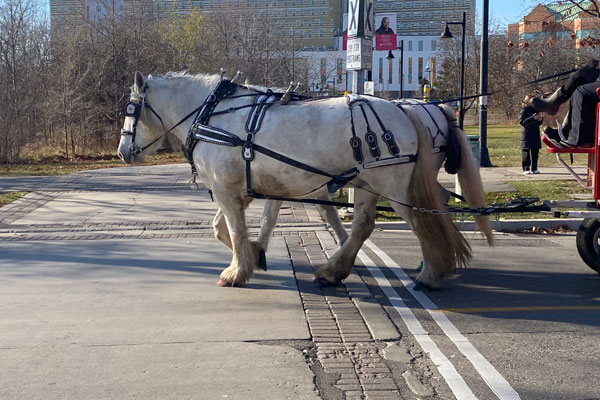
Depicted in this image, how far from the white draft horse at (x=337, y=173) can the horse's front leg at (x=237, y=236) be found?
10 millimetres

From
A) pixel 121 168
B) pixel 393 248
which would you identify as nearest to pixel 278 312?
pixel 393 248

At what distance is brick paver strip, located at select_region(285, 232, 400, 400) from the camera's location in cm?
475

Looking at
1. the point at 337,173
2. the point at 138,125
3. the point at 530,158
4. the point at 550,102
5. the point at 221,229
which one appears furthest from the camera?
the point at 530,158

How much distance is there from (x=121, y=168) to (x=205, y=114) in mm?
14869

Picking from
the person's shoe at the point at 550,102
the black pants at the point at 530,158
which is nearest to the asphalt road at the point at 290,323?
the person's shoe at the point at 550,102

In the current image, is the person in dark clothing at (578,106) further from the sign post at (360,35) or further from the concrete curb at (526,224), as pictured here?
the sign post at (360,35)

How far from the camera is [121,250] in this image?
9531mm

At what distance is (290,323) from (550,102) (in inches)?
146

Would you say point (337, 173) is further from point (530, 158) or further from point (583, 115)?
point (530, 158)

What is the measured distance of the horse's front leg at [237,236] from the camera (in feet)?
23.6

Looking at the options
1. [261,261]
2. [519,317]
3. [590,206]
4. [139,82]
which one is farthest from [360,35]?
[519,317]

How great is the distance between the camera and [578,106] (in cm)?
721

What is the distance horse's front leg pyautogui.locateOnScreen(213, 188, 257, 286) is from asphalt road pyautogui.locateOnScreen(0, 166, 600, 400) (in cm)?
18

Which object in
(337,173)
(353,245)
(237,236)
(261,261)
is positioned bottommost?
(261,261)
